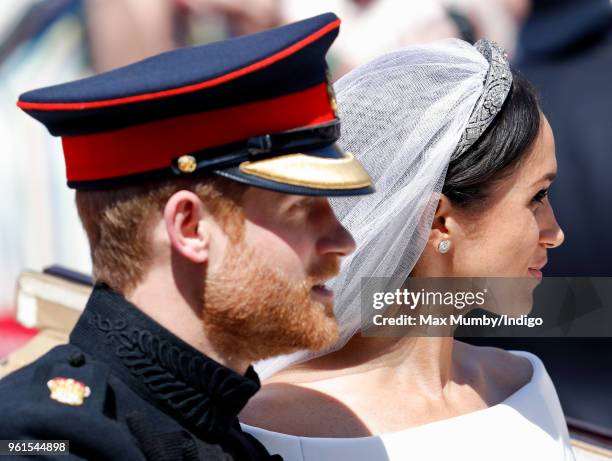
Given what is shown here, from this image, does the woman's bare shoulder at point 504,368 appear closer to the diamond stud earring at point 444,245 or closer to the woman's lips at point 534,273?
the woman's lips at point 534,273

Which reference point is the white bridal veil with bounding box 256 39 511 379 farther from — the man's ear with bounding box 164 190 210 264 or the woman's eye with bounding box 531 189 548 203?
the man's ear with bounding box 164 190 210 264

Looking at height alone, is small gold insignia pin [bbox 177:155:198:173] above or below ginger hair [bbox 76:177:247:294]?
above

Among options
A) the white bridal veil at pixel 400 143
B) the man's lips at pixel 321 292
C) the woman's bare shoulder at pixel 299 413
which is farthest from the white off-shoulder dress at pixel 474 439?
the man's lips at pixel 321 292

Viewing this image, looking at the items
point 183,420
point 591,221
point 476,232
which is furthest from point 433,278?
point 591,221

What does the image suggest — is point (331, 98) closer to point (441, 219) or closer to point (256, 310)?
point (256, 310)

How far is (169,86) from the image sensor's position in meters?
1.02

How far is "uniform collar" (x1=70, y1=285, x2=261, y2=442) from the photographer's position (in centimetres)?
105

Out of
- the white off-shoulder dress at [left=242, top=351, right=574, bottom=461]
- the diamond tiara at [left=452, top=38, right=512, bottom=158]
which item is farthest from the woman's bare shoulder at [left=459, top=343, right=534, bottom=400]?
the diamond tiara at [left=452, top=38, right=512, bottom=158]

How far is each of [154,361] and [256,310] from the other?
13 centimetres

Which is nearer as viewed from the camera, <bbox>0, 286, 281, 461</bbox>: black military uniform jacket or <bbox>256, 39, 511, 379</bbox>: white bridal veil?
<bbox>0, 286, 281, 461</bbox>: black military uniform jacket

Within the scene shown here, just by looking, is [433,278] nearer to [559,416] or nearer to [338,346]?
[338,346]

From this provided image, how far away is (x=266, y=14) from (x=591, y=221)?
1.37 metres

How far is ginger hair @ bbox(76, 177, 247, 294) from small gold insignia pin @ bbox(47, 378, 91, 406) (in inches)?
4.9

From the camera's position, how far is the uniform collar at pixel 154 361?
1050mm
